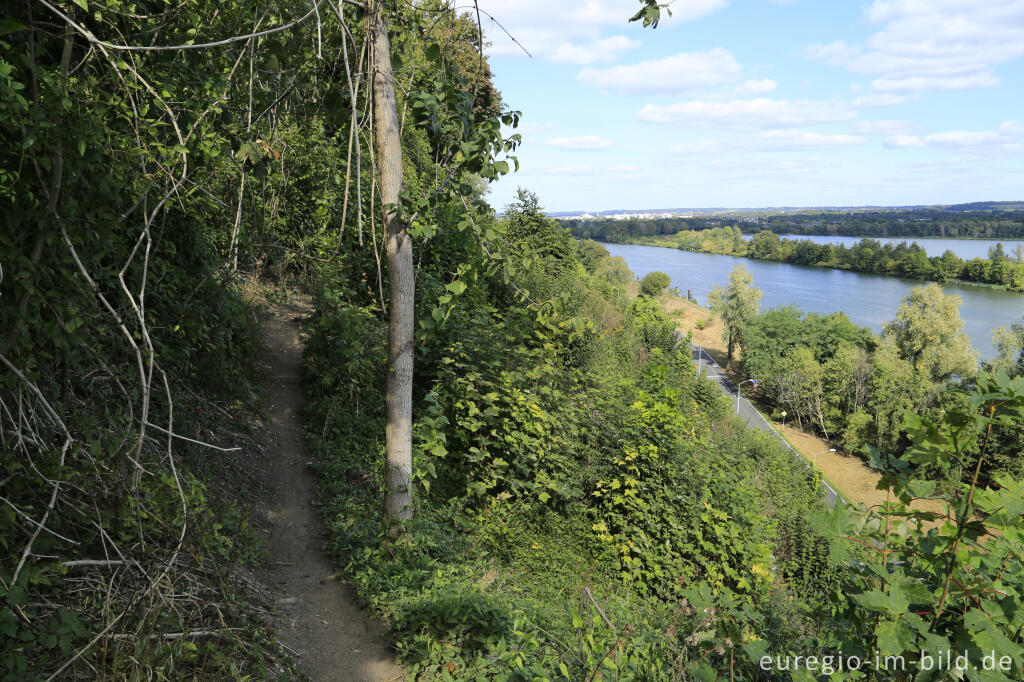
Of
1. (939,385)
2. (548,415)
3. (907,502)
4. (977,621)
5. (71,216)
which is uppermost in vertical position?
(71,216)

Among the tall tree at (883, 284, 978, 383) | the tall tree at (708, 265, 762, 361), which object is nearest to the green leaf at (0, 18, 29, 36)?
the tall tree at (883, 284, 978, 383)

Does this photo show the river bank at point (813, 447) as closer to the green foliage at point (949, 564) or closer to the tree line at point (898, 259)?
the green foliage at point (949, 564)

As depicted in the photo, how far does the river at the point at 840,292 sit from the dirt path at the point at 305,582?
60.8 m

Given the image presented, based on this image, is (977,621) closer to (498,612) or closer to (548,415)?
(498,612)

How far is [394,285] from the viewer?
198 inches

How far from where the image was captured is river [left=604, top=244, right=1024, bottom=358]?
76062mm

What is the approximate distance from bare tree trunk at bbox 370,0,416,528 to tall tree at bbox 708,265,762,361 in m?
66.2

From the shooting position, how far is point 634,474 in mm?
8461

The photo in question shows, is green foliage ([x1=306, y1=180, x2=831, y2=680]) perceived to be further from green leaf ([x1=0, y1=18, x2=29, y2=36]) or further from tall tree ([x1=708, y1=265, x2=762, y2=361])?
tall tree ([x1=708, y1=265, x2=762, y2=361])

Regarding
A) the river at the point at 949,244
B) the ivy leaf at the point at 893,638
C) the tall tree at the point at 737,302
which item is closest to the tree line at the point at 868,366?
the tall tree at the point at 737,302

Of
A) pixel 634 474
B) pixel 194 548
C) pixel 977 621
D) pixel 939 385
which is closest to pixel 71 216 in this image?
pixel 194 548

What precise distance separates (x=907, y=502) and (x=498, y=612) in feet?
11.2

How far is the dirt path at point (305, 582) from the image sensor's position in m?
4.55

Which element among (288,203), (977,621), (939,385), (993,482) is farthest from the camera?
(939,385)
